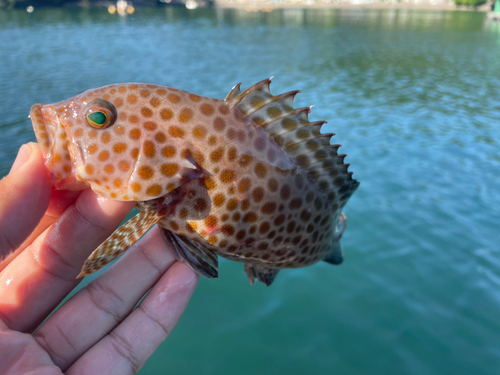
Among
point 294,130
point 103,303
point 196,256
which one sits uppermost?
point 294,130

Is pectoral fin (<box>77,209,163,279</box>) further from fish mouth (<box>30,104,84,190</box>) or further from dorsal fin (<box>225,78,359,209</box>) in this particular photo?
dorsal fin (<box>225,78,359,209</box>)

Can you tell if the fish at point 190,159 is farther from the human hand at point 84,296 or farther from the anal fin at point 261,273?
Result: the anal fin at point 261,273

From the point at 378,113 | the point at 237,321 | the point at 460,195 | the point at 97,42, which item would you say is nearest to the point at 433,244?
the point at 460,195

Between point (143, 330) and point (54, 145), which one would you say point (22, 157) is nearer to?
point (54, 145)

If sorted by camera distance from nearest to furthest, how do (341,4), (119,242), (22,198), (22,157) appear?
1. (22,198)
2. (22,157)
3. (119,242)
4. (341,4)

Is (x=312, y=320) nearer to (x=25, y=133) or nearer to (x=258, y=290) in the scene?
(x=258, y=290)

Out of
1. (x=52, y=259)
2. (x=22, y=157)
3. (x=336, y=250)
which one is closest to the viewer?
(x=22, y=157)

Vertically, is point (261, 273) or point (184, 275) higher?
point (184, 275)

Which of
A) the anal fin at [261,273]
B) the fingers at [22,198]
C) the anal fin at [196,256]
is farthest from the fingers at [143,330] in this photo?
the fingers at [22,198]

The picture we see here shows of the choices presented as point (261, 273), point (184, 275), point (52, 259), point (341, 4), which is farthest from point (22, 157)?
point (341, 4)
